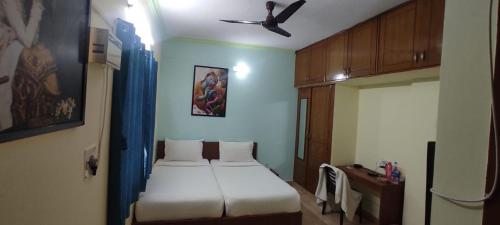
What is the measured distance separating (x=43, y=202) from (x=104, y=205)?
2.26ft

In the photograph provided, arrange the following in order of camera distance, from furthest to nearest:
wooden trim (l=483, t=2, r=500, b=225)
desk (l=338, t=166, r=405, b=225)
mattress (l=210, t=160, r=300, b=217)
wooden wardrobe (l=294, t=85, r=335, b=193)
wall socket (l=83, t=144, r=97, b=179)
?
wooden wardrobe (l=294, t=85, r=335, b=193)
desk (l=338, t=166, r=405, b=225)
mattress (l=210, t=160, r=300, b=217)
wall socket (l=83, t=144, r=97, b=179)
wooden trim (l=483, t=2, r=500, b=225)

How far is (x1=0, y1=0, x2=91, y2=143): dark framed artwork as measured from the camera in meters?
0.56

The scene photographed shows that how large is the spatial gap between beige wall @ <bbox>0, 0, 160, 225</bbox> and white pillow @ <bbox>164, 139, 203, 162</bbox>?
237 cm

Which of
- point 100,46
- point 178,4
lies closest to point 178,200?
point 100,46

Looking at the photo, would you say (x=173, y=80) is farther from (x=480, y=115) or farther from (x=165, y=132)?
(x=480, y=115)

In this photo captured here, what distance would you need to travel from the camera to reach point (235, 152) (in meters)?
3.99

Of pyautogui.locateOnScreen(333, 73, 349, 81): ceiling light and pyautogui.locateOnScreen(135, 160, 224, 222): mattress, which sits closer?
pyautogui.locateOnScreen(135, 160, 224, 222): mattress

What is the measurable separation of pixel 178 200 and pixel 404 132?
2.56 metres

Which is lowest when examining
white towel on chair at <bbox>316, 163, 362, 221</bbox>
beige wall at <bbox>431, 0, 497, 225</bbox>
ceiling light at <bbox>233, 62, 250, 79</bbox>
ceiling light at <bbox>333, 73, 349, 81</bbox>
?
white towel on chair at <bbox>316, 163, 362, 221</bbox>

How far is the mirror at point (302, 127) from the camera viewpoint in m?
4.32

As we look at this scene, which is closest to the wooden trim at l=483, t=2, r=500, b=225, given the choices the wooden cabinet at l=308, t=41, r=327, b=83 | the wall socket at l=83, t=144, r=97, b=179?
the wall socket at l=83, t=144, r=97, b=179

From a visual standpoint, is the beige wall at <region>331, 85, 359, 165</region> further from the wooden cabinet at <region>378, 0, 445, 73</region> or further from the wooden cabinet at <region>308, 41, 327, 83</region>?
the wooden cabinet at <region>378, 0, 445, 73</region>

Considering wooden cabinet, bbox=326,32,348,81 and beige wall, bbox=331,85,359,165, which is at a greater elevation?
wooden cabinet, bbox=326,32,348,81

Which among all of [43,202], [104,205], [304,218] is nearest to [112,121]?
[104,205]
